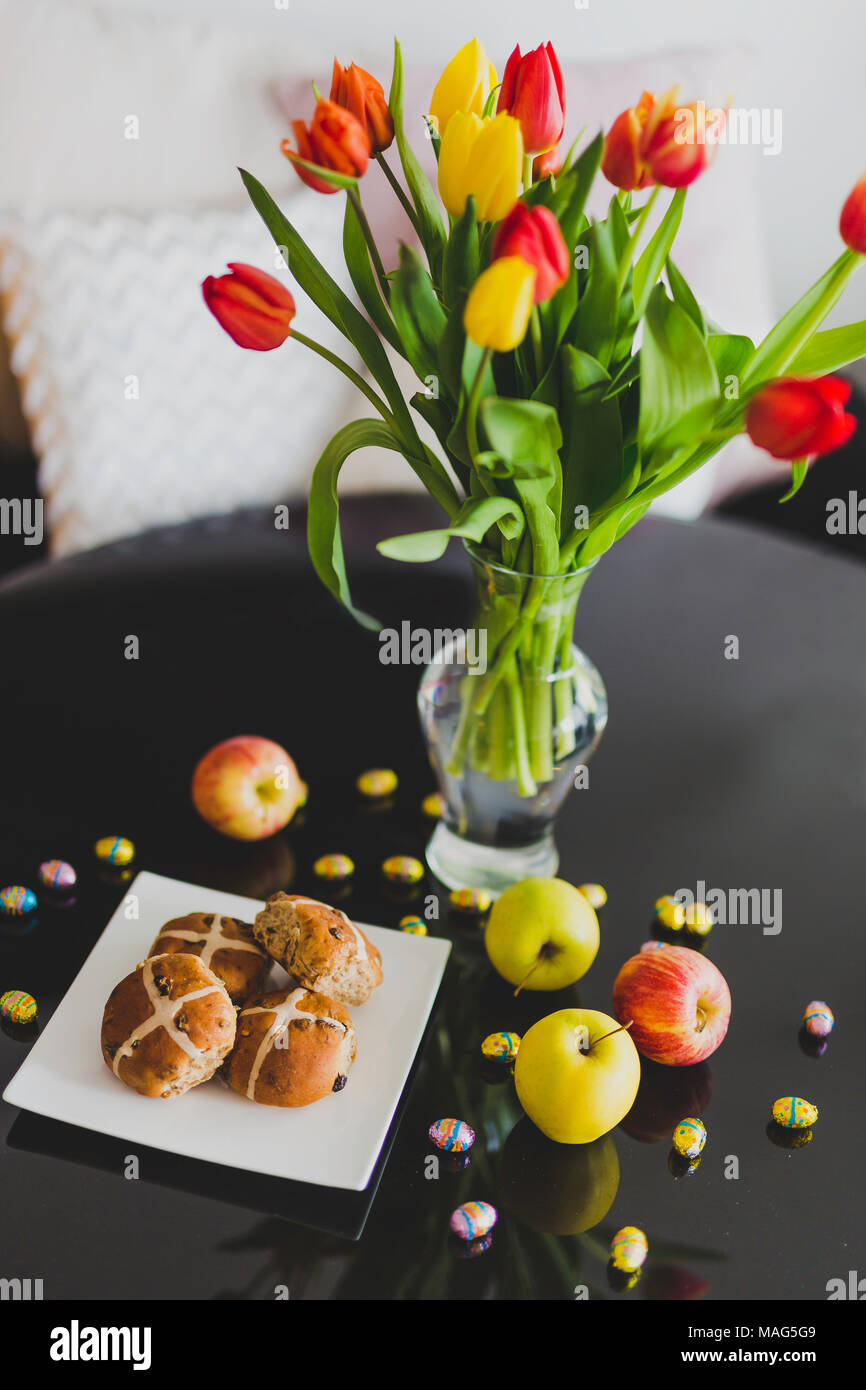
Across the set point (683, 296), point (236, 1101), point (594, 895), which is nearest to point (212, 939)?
point (236, 1101)

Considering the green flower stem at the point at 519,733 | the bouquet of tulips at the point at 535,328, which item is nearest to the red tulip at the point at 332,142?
the bouquet of tulips at the point at 535,328

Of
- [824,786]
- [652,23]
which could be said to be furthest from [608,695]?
[652,23]

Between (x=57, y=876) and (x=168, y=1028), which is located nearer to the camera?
(x=168, y=1028)

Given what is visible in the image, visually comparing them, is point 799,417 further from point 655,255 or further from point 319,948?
point 319,948

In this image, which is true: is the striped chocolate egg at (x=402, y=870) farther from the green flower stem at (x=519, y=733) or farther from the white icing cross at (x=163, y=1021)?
the white icing cross at (x=163, y=1021)

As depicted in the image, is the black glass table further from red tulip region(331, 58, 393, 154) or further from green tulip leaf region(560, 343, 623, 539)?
red tulip region(331, 58, 393, 154)
